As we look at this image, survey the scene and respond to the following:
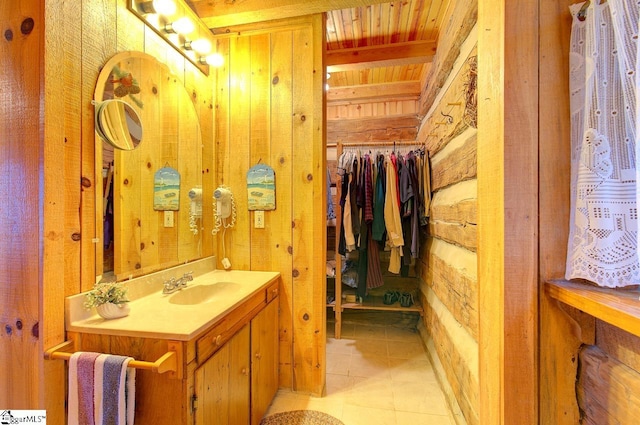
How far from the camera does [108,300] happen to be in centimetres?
110

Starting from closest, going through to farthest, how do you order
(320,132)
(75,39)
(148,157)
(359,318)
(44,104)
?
1. (44,104)
2. (75,39)
3. (148,157)
4. (320,132)
5. (359,318)

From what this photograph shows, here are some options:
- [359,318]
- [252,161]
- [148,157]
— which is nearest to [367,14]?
[252,161]

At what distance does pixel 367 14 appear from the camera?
2250mm

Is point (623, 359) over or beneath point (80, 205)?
beneath

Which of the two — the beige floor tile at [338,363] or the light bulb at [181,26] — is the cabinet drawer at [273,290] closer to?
the beige floor tile at [338,363]

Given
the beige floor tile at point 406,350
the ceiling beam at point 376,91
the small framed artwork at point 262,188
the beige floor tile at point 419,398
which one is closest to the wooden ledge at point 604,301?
the beige floor tile at point 419,398

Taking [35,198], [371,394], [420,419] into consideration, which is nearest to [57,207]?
[35,198]

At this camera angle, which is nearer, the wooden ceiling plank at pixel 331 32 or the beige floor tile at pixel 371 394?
the beige floor tile at pixel 371 394

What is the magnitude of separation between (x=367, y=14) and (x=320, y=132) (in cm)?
123

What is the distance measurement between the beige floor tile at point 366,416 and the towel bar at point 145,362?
4.10 ft

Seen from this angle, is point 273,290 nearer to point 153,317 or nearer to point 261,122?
point 153,317

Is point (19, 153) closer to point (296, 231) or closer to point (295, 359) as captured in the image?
point (296, 231)

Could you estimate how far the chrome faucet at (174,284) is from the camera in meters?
1.49

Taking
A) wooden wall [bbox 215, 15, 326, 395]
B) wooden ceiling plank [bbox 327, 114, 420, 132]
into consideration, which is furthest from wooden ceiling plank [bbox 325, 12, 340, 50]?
wooden ceiling plank [bbox 327, 114, 420, 132]
